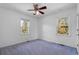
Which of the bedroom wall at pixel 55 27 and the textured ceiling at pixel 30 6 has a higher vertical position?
the textured ceiling at pixel 30 6

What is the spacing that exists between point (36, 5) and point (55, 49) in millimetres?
503

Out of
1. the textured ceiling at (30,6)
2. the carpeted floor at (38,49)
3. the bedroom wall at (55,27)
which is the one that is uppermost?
the textured ceiling at (30,6)

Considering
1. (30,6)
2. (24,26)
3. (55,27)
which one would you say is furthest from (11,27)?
(55,27)

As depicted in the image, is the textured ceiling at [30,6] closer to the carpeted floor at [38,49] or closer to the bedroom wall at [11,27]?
the bedroom wall at [11,27]

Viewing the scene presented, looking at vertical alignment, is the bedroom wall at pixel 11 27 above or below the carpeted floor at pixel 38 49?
above

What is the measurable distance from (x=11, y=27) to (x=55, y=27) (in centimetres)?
47

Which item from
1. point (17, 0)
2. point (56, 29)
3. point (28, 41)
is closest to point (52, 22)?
point (56, 29)

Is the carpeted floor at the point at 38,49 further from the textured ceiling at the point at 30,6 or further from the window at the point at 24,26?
the textured ceiling at the point at 30,6

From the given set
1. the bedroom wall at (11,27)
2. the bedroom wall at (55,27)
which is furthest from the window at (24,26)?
the bedroom wall at (55,27)

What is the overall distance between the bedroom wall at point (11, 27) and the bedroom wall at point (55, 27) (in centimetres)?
11

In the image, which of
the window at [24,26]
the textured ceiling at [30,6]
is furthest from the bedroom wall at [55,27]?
the window at [24,26]

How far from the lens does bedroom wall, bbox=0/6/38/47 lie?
125 cm

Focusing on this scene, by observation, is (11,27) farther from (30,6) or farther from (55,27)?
(55,27)

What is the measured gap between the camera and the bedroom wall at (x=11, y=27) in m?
1.25
